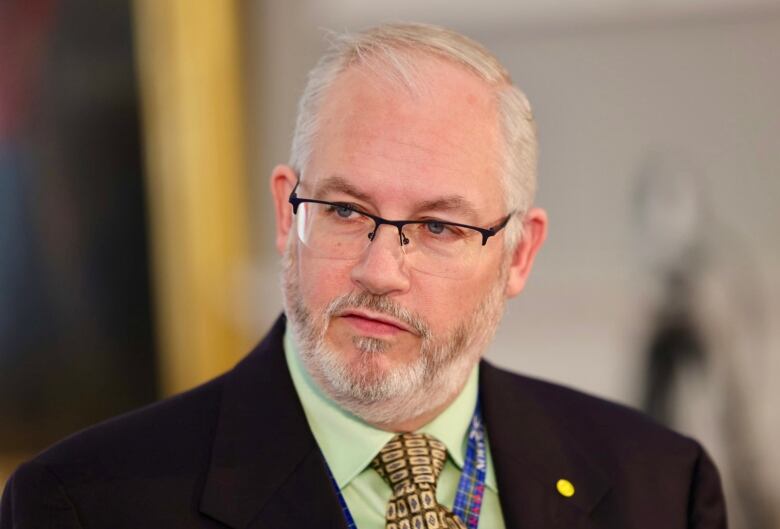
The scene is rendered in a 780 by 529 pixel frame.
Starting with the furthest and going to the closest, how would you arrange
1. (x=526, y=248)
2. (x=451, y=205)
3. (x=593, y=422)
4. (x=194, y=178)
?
(x=194, y=178) < (x=593, y=422) < (x=526, y=248) < (x=451, y=205)

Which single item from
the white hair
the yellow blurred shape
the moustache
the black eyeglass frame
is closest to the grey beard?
the moustache

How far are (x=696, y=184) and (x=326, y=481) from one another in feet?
14.5

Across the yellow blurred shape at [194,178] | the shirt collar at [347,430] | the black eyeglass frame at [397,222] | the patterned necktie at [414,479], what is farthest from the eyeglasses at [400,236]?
the yellow blurred shape at [194,178]

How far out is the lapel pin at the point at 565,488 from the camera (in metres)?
2.55

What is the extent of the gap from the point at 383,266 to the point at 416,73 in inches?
16.2

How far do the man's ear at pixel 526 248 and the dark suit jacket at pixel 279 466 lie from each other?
21cm

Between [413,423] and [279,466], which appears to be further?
[413,423]

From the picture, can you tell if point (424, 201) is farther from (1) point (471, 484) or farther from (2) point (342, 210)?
(1) point (471, 484)

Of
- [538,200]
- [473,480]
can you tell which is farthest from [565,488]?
[538,200]

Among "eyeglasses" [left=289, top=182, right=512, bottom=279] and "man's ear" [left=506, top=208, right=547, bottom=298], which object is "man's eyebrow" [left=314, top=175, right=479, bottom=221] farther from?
"man's ear" [left=506, top=208, right=547, bottom=298]

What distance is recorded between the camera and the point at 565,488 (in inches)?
101

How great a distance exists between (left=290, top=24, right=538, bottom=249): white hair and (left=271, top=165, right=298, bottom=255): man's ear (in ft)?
0.09

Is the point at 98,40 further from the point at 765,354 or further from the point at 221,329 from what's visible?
→ the point at 765,354

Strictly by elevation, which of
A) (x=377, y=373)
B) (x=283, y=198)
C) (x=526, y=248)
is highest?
(x=283, y=198)
